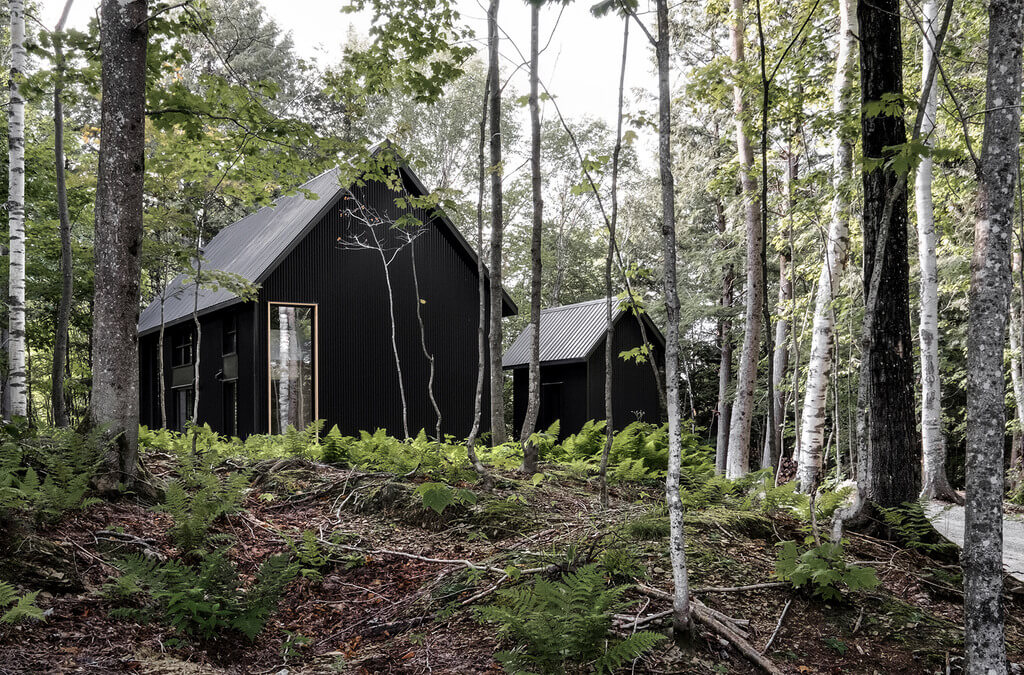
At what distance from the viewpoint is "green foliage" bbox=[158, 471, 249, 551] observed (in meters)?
4.67

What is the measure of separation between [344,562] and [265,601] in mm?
1242

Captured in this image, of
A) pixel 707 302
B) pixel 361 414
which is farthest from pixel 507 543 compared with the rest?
pixel 707 302

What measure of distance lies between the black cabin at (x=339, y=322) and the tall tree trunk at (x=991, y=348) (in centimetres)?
1199

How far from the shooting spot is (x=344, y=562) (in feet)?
16.6

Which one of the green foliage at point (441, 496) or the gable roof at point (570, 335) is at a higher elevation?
the gable roof at point (570, 335)

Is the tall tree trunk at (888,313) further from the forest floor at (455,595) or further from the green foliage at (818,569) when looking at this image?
the green foliage at (818,569)

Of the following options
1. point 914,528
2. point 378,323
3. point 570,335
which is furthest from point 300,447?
point 570,335

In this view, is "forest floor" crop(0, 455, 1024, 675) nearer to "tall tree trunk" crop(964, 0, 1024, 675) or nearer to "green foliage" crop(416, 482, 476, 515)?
"green foliage" crop(416, 482, 476, 515)

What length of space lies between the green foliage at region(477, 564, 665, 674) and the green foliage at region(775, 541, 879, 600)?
1101 millimetres

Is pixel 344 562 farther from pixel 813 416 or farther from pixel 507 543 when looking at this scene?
pixel 813 416

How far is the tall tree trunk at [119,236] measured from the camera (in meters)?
5.63

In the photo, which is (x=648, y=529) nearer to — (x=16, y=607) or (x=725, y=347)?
(x=16, y=607)

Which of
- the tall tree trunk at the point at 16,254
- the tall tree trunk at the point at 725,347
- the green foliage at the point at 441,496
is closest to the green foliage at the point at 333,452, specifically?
the green foliage at the point at 441,496

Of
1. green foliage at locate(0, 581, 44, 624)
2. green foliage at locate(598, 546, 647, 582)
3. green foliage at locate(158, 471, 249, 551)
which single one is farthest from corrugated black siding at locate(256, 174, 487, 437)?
green foliage at locate(598, 546, 647, 582)
